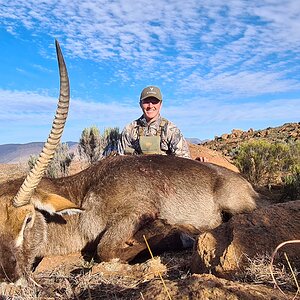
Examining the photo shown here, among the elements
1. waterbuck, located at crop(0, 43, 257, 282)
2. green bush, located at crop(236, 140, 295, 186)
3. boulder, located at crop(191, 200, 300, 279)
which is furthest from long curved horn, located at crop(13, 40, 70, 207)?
green bush, located at crop(236, 140, 295, 186)

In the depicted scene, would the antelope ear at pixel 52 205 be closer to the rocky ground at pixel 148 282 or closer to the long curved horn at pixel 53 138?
the long curved horn at pixel 53 138

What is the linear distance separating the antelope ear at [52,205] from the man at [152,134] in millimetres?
3145

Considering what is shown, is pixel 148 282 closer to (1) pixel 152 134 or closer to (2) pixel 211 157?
(1) pixel 152 134

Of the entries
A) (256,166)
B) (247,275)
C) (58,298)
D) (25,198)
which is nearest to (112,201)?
(25,198)

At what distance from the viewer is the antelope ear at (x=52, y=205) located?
4.62 m

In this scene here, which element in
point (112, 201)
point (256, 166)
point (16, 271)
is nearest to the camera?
point (16, 271)

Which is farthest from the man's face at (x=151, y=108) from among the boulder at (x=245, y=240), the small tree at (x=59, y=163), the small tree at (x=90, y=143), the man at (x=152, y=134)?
the small tree at (x=90, y=143)

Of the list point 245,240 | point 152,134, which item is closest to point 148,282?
point 245,240

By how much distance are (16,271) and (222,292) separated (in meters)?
2.47

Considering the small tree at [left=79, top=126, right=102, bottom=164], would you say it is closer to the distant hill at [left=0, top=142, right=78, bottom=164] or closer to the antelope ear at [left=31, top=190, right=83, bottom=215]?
the distant hill at [left=0, top=142, right=78, bottom=164]

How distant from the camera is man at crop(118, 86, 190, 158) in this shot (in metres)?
7.69

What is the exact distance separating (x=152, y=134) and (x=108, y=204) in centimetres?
307

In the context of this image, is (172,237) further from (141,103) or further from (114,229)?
(141,103)

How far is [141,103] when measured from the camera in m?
8.30
